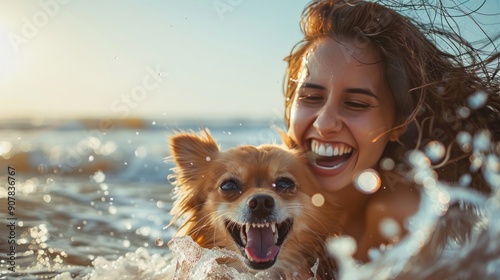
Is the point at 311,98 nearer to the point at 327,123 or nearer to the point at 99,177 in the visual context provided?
the point at 327,123

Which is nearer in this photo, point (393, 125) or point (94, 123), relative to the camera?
point (393, 125)

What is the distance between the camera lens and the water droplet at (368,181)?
3.88 meters

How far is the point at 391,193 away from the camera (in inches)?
151

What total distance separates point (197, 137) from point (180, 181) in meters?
0.29

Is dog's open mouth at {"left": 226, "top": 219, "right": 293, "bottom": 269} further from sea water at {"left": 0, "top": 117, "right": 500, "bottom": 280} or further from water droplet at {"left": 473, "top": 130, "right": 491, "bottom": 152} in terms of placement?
water droplet at {"left": 473, "top": 130, "right": 491, "bottom": 152}

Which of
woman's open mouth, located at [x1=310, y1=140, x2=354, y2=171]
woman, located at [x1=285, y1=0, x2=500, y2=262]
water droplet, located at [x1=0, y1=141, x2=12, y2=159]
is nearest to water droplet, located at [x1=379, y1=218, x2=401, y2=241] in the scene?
woman, located at [x1=285, y1=0, x2=500, y2=262]

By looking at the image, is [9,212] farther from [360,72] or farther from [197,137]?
[360,72]

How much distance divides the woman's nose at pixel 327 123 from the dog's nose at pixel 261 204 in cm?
51

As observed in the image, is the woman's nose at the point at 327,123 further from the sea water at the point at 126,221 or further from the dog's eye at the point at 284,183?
the sea water at the point at 126,221

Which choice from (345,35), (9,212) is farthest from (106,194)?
(345,35)

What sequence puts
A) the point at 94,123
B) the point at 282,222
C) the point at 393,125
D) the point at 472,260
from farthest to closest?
the point at 94,123 < the point at 393,125 < the point at 282,222 < the point at 472,260

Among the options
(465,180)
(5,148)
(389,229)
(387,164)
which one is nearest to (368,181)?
(387,164)

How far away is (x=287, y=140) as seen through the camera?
3975mm

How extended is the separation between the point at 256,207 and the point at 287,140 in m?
0.67
